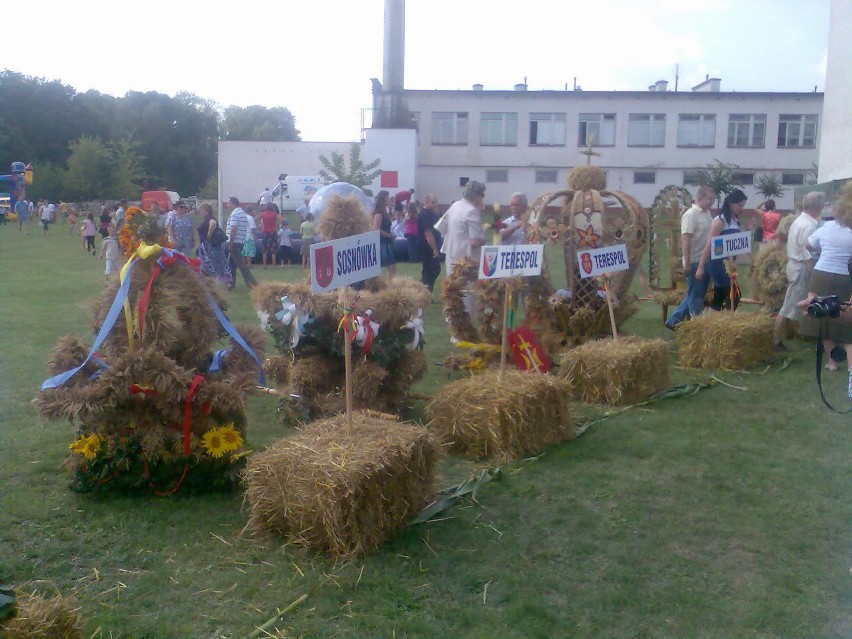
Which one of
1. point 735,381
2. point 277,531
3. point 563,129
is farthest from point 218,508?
point 563,129

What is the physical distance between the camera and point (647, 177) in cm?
4344

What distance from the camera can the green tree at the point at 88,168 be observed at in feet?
97.3

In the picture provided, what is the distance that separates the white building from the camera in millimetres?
41531

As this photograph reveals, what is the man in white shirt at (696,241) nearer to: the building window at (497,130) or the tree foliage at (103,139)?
the tree foliage at (103,139)

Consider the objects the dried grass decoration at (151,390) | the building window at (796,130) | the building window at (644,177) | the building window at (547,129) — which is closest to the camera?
the dried grass decoration at (151,390)

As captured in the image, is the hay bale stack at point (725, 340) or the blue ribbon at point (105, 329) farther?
the hay bale stack at point (725, 340)

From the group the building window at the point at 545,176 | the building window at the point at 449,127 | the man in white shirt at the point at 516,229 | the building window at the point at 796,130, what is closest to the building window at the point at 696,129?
the building window at the point at 796,130

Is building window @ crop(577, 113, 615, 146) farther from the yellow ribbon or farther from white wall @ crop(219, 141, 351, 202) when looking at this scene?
the yellow ribbon

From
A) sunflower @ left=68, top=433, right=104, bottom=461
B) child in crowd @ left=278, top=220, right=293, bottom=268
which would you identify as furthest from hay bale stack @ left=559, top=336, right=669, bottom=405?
child in crowd @ left=278, top=220, right=293, bottom=268

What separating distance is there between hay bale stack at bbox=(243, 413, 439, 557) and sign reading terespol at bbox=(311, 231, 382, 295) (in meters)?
0.78

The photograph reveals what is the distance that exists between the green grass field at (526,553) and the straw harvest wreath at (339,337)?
0.48m

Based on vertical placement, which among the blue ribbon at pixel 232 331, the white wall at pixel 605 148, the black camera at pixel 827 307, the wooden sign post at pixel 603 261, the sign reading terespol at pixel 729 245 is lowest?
the blue ribbon at pixel 232 331

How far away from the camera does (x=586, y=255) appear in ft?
24.0

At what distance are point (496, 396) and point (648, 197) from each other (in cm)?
4087
